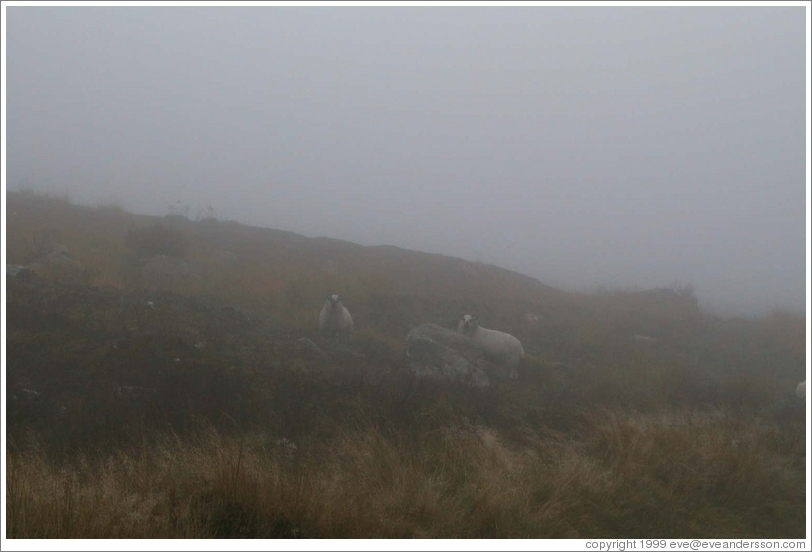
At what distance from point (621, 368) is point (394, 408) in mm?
8602

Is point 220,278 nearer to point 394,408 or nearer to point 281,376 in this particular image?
point 281,376

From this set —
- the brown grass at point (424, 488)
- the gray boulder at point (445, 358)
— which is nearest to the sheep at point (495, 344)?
the gray boulder at point (445, 358)

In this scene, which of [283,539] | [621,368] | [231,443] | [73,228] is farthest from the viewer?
[73,228]

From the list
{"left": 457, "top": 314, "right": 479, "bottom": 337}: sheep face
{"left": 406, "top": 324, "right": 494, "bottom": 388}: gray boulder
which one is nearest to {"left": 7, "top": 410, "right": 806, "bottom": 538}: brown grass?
{"left": 406, "top": 324, "right": 494, "bottom": 388}: gray boulder

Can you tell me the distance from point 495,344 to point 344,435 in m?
7.96

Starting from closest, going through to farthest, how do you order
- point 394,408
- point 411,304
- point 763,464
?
point 763,464, point 394,408, point 411,304

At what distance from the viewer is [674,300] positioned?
29.7 metres

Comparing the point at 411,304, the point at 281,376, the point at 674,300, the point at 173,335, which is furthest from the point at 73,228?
the point at 674,300

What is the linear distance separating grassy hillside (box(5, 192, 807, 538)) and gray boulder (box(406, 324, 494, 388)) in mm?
453

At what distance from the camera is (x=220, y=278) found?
2019cm

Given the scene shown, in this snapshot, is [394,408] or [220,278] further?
[220,278]

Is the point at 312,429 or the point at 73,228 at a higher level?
the point at 73,228

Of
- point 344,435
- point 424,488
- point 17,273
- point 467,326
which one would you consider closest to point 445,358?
point 467,326

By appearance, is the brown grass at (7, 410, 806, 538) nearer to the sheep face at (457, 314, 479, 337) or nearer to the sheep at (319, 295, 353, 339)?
the sheep face at (457, 314, 479, 337)
